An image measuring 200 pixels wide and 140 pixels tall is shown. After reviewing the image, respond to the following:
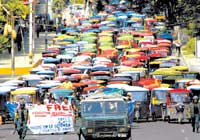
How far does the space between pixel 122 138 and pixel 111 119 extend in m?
0.78

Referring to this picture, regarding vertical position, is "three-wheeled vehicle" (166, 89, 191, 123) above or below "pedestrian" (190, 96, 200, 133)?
below

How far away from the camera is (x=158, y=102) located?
45625 millimetres

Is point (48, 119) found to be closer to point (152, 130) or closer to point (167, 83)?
point (152, 130)

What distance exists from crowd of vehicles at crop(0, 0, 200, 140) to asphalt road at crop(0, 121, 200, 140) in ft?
2.94

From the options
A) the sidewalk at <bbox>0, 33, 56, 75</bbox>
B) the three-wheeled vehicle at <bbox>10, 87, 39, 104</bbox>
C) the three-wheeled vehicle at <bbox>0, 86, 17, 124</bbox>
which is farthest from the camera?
the sidewalk at <bbox>0, 33, 56, 75</bbox>

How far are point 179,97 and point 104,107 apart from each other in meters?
12.1

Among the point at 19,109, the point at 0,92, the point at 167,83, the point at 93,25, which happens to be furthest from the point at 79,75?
the point at 93,25

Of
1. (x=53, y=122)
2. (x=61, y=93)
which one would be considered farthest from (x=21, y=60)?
(x=53, y=122)

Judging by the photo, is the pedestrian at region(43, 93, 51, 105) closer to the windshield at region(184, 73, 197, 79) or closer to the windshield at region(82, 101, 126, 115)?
the windshield at region(82, 101, 126, 115)

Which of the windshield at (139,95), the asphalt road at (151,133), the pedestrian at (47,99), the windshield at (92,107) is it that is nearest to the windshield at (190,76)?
the windshield at (139,95)

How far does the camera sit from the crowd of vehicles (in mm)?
33125

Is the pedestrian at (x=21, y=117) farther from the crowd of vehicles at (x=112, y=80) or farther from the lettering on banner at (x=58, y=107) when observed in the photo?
the lettering on banner at (x=58, y=107)

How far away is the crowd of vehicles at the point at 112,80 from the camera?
33125mm

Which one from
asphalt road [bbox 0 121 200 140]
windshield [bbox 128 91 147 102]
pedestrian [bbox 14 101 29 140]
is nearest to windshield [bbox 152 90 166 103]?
windshield [bbox 128 91 147 102]
